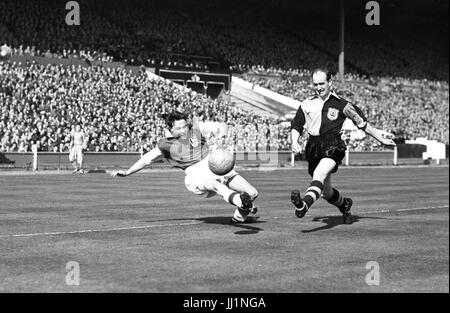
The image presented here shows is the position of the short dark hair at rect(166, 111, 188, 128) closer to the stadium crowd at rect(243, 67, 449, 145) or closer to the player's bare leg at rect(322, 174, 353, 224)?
the player's bare leg at rect(322, 174, 353, 224)

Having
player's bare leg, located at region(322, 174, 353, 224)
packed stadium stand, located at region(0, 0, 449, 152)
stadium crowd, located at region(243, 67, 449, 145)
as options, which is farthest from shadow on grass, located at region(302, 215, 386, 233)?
stadium crowd, located at region(243, 67, 449, 145)

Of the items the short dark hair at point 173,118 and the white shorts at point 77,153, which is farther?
the white shorts at point 77,153

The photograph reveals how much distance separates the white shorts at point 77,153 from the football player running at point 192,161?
21.6 metres

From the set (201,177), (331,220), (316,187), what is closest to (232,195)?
(201,177)

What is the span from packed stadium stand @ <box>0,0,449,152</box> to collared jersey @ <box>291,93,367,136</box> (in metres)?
25.6

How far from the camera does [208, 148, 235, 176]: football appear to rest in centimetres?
1164

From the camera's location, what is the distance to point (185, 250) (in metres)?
9.88

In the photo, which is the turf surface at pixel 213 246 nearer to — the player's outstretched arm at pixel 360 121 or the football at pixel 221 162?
the football at pixel 221 162

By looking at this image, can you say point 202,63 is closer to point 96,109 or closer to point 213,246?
point 96,109

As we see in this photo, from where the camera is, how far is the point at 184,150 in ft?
40.5

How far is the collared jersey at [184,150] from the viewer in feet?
40.4

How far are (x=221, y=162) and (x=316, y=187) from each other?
1469 mm

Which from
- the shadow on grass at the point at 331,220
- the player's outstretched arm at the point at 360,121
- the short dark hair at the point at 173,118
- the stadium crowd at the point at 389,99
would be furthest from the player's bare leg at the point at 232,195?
the stadium crowd at the point at 389,99

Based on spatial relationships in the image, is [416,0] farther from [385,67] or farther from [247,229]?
[247,229]
